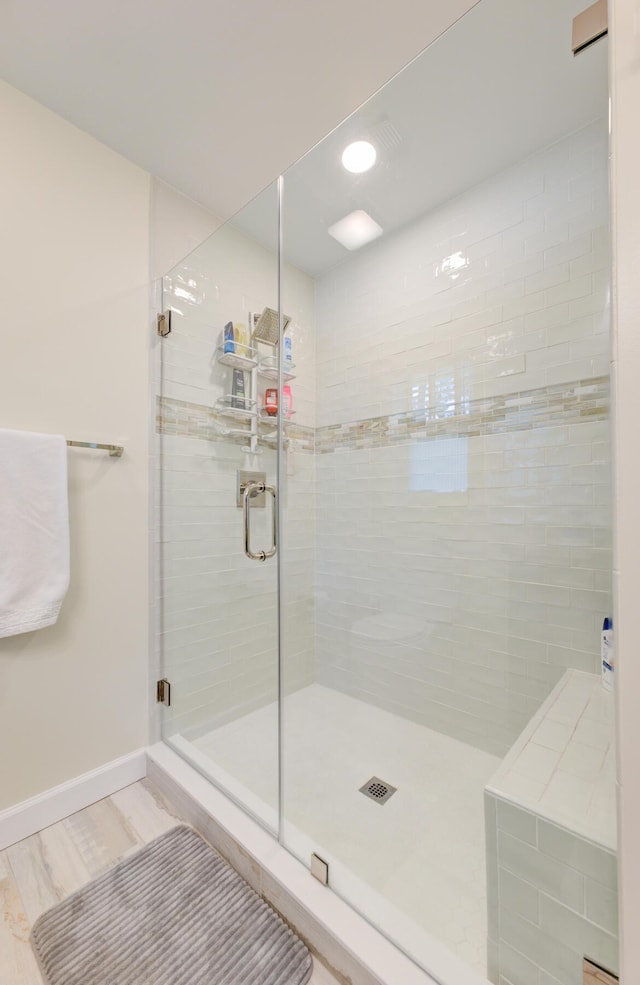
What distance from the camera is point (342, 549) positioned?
2.08 metres

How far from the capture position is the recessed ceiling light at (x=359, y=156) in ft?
4.89

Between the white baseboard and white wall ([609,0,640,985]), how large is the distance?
1.61 m

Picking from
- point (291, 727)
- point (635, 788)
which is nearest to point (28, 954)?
point (291, 727)

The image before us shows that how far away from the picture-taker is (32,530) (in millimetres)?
1355

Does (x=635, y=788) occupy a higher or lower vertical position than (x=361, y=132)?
lower

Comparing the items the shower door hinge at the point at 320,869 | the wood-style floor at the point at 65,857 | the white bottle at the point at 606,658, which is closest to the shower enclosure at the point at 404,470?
the shower door hinge at the point at 320,869

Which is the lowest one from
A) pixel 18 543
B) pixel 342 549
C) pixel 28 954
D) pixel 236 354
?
Result: pixel 28 954

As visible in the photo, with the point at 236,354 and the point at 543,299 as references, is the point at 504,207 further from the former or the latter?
the point at 236,354

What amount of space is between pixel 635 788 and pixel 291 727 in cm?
127

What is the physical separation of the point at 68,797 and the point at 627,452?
1.95 m

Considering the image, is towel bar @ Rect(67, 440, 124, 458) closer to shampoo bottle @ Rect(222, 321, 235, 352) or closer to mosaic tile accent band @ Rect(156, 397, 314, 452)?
mosaic tile accent band @ Rect(156, 397, 314, 452)

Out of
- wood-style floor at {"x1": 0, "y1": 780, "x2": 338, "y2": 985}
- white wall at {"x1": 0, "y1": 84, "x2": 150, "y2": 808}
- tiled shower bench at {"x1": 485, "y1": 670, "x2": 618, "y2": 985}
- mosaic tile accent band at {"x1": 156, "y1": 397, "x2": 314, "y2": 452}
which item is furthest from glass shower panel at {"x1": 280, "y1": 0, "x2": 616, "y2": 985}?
white wall at {"x1": 0, "y1": 84, "x2": 150, "y2": 808}

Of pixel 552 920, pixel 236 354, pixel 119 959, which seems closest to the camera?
pixel 552 920

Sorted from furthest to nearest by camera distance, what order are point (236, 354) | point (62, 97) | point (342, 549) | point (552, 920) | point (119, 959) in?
1. point (342, 549)
2. point (236, 354)
3. point (62, 97)
4. point (119, 959)
5. point (552, 920)
